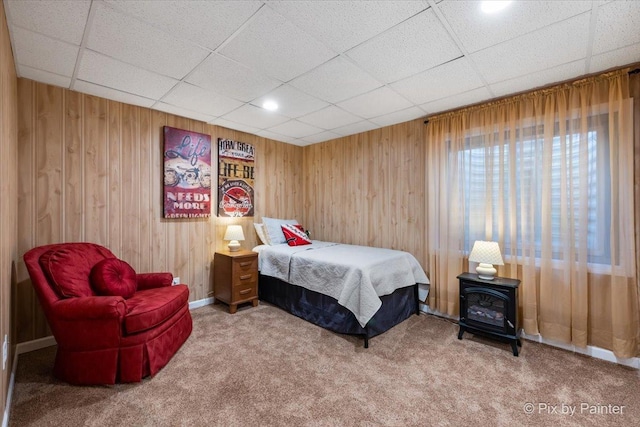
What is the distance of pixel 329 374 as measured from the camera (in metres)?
2.15

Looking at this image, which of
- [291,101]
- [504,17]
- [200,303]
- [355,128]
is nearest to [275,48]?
[291,101]

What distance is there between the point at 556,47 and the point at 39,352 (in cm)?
492

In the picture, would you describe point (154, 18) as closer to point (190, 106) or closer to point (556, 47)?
point (190, 106)

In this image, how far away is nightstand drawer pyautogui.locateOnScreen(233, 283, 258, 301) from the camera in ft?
11.2

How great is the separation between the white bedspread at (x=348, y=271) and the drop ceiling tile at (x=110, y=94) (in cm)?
224

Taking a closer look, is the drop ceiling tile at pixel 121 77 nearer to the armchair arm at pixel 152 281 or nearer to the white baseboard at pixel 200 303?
the armchair arm at pixel 152 281

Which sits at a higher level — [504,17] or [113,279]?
[504,17]

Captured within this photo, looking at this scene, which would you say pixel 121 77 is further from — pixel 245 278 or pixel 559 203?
pixel 559 203

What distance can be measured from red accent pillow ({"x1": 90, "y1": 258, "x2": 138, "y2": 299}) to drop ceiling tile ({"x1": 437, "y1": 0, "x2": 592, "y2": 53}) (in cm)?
311

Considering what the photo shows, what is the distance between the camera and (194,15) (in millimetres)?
1687

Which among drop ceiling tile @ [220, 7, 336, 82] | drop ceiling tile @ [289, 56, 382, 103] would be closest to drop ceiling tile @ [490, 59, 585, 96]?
drop ceiling tile @ [289, 56, 382, 103]

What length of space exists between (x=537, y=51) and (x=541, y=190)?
126 cm

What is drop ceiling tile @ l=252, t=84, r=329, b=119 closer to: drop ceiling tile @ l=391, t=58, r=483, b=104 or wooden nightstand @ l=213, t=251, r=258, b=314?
drop ceiling tile @ l=391, t=58, r=483, b=104

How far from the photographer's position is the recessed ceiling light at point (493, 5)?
5.12ft
